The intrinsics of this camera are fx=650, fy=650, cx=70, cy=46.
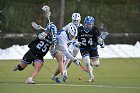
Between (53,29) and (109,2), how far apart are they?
15053mm

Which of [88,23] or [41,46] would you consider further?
[88,23]

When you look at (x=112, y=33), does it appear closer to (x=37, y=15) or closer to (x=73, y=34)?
(x=37, y=15)

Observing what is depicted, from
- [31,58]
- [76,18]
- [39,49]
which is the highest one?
[76,18]

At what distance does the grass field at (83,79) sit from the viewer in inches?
602

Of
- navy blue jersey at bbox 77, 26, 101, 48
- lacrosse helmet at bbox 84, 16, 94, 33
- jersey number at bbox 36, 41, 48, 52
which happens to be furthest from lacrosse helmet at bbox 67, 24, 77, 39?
navy blue jersey at bbox 77, 26, 101, 48

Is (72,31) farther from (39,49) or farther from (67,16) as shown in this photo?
(67,16)

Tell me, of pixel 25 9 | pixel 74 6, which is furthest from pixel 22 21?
pixel 74 6

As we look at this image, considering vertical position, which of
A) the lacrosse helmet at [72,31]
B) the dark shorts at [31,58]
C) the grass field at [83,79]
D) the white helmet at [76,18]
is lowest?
the grass field at [83,79]

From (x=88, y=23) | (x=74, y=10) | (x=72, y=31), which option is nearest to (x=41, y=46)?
(x=72, y=31)

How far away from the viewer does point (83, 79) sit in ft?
63.0

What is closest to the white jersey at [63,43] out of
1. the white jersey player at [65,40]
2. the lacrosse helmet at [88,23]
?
the white jersey player at [65,40]

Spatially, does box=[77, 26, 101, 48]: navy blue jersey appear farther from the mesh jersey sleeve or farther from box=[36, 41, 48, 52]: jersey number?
box=[36, 41, 48, 52]: jersey number

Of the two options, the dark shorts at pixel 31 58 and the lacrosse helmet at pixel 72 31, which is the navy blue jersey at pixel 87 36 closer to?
the lacrosse helmet at pixel 72 31

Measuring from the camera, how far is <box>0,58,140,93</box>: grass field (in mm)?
15297
